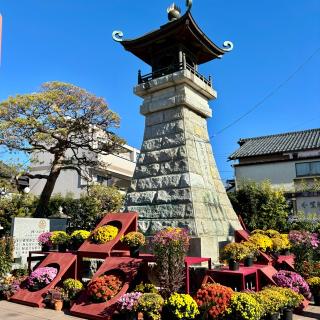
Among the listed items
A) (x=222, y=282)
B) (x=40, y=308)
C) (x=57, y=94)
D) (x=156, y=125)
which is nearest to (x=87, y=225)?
(x=57, y=94)

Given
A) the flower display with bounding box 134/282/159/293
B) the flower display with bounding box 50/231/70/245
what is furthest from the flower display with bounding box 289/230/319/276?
the flower display with bounding box 50/231/70/245

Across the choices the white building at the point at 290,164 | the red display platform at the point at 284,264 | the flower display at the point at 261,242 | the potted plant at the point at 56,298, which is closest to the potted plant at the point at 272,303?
the flower display at the point at 261,242

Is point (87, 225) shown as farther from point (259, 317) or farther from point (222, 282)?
point (259, 317)

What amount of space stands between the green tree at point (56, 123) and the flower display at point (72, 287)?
9798 mm

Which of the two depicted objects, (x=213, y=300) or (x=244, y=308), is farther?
(x=213, y=300)

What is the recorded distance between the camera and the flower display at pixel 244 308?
622cm

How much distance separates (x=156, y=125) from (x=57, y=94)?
6.60m

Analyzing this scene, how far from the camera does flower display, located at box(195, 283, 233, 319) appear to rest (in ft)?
21.5

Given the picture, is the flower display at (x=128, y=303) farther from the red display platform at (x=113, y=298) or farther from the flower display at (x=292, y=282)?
the flower display at (x=292, y=282)

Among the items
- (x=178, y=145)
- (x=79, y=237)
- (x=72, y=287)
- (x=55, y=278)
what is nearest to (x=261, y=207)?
(x=178, y=145)

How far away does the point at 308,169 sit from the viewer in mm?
27031

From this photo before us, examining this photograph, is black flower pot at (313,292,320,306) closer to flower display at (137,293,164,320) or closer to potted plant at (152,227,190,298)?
potted plant at (152,227,190,298)

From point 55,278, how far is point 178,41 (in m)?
10.4

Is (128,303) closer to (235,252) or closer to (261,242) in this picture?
(235,252)
